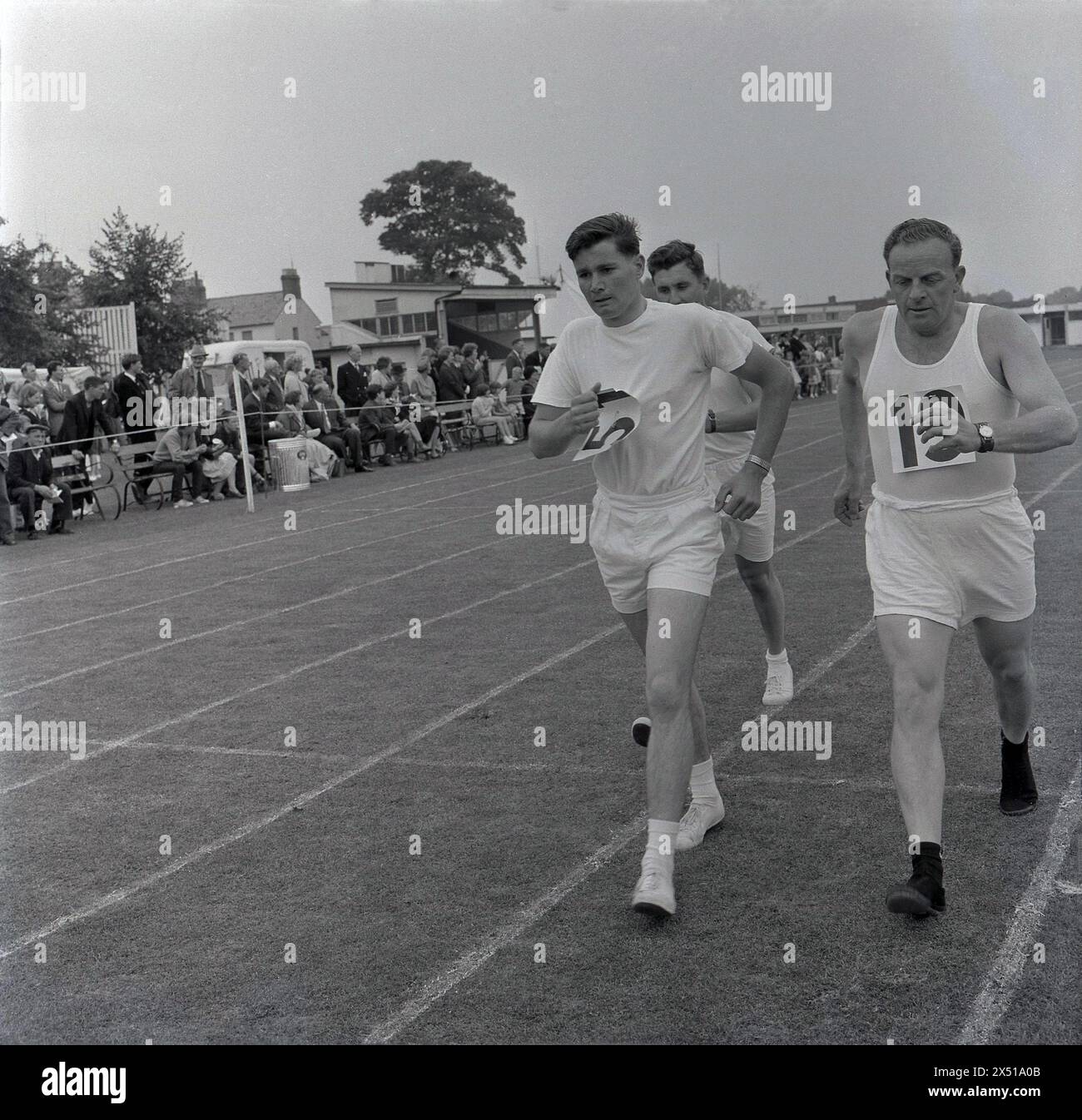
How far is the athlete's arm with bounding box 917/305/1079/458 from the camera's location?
4.02 metres

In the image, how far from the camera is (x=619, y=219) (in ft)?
15.2

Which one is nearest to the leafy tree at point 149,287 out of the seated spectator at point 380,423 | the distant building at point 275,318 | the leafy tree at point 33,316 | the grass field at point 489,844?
the leafy tree at point 33,316

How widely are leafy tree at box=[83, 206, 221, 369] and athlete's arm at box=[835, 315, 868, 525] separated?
1694 inches

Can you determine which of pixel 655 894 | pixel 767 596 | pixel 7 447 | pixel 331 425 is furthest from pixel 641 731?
pixel 331 425

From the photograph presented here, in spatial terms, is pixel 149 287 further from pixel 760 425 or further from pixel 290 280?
pixel 760 425

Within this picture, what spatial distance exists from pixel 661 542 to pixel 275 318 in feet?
207

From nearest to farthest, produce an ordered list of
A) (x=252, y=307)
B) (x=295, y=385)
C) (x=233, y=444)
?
(x=233, y=444), (x=295, y=385), (x=252, y=307)

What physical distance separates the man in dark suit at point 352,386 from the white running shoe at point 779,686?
18210mm

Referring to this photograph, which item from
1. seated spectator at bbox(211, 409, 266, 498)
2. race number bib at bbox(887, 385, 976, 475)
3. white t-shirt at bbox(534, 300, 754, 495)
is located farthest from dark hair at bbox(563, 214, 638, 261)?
seated spectator at bbox(211, 409, 266, 498)

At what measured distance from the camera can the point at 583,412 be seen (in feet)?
14.7

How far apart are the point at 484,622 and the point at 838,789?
14.4ft

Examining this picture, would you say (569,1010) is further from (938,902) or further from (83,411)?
(83,411)

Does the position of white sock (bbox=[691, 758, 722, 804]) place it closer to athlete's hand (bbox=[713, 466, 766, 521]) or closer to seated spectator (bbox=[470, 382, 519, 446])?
athlete's hand (bbox=[713, 466, 766, 521])
